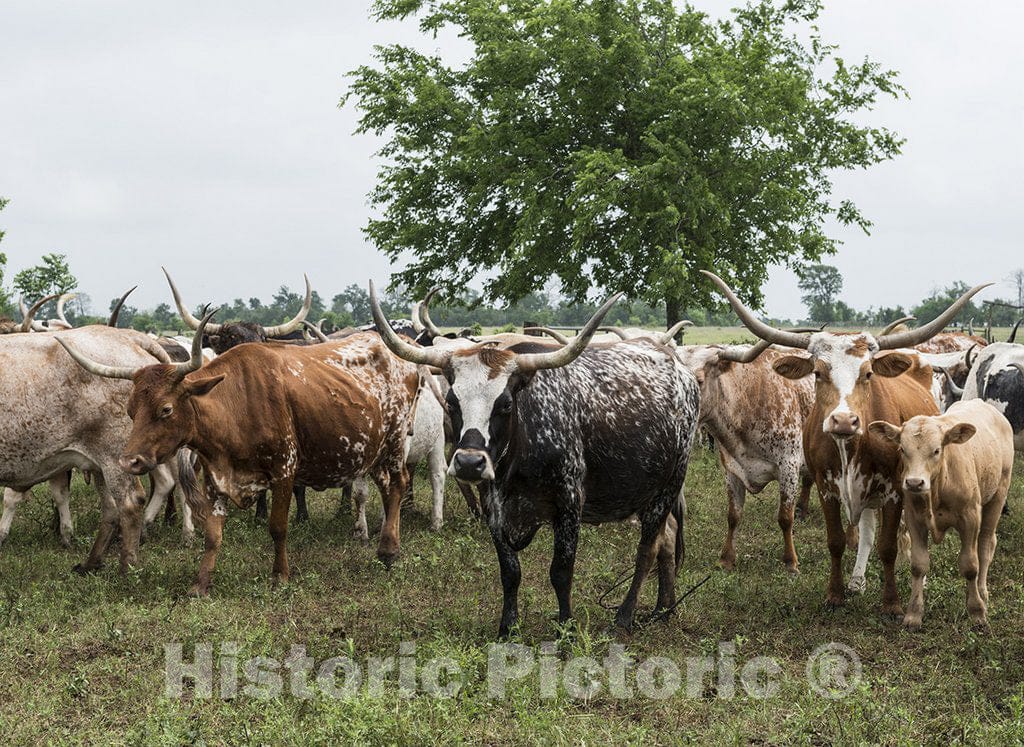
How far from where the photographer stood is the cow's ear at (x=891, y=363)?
255 inches

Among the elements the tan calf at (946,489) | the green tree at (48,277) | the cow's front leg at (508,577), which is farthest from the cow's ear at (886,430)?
the green tree at (48,277)

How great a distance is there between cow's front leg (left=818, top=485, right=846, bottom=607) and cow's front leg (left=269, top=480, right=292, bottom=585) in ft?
13.1

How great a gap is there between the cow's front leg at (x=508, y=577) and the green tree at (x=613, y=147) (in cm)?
1565

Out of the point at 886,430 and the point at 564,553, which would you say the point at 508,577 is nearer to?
the point at 564,553

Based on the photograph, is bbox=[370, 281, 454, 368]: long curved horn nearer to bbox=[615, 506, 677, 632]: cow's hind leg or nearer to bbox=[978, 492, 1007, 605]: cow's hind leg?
bbox=[615, 506, 677, 632]: cow's hind leg

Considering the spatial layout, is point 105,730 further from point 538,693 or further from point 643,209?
point 643,209

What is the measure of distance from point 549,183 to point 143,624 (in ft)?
62.8

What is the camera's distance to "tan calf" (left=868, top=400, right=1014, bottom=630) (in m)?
6.02

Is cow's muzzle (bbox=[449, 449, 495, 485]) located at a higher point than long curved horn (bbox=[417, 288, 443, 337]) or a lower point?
lower

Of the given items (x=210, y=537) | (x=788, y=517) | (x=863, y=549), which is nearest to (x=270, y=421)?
(x=210, y=537)

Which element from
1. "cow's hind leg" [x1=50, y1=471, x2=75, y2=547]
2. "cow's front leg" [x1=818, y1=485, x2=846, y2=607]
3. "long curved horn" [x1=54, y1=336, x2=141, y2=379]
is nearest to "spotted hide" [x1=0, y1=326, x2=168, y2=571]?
"long curved horn" [x1=54, y1=336, x2=141, y2=379]

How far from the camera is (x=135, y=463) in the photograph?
264 inches

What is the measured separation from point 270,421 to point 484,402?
245cm

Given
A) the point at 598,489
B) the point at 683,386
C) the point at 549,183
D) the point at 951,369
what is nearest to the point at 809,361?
the point at 683,386
